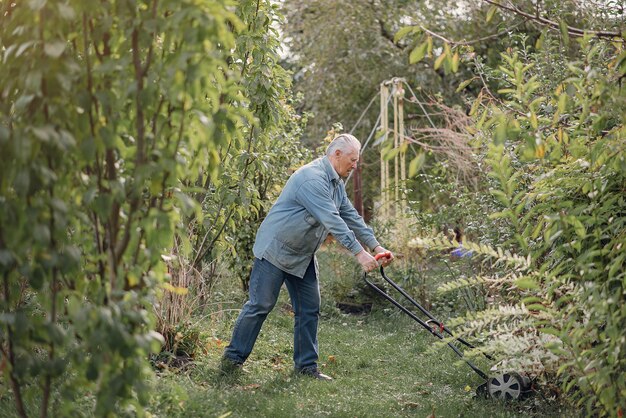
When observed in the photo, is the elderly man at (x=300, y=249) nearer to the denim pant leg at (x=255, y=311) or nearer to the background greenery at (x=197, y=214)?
the denim pant leg at (x=255, y=311)

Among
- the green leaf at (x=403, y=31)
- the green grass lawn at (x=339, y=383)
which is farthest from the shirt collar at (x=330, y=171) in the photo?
the green leaf at (x=403, y=31)

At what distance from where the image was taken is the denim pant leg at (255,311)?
562 centimetres

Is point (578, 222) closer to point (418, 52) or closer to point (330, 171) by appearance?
point (418, 52)

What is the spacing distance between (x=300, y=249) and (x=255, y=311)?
53 centimetres

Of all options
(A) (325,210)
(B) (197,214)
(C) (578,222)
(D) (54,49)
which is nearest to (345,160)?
(A) (325,210)

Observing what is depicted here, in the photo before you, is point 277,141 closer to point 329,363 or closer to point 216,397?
point 329,363

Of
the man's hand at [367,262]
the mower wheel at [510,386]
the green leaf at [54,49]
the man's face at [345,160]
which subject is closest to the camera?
the green leaf at [54,49]

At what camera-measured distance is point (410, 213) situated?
800 centimetres

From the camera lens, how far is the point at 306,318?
589 centimetres

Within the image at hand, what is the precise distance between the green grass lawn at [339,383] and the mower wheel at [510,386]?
54mm

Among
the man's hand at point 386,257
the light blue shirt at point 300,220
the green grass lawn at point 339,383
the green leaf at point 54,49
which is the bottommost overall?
the green grass lawn at point 339,383

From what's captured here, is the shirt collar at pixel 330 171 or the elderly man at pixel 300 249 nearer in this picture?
the elderly man at pixel 300 249

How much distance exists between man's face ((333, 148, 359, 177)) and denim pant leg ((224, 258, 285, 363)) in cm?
85

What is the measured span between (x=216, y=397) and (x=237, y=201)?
1.70m
